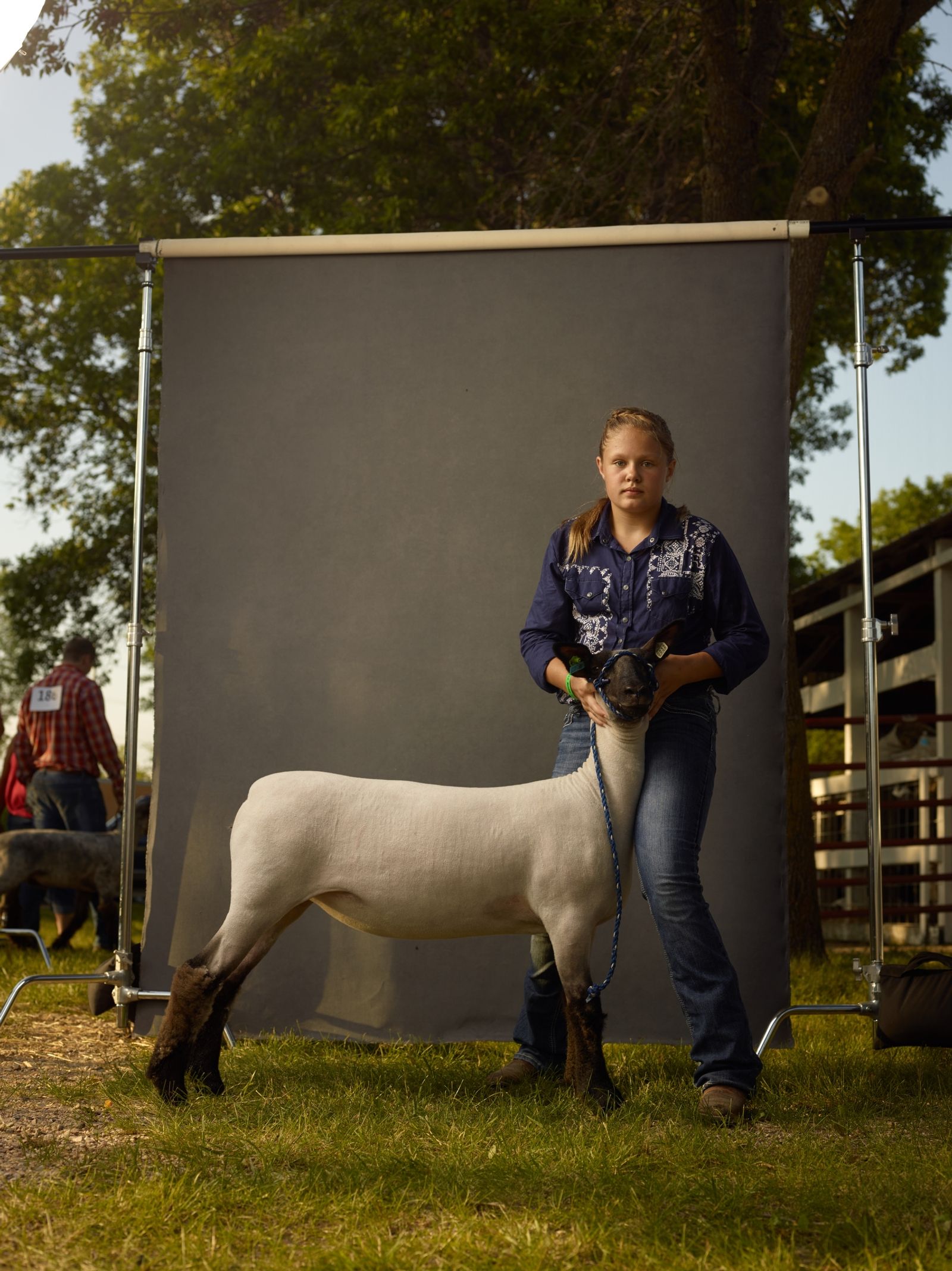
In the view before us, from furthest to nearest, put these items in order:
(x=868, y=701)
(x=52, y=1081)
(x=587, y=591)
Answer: (x=868, y=701)
(x=52, y=1081)
(x=587, y=591)

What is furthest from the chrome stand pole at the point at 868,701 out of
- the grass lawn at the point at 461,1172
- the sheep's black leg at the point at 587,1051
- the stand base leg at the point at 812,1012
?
the sheep's black leg at the point at 587,1051

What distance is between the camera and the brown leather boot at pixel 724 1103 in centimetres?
335

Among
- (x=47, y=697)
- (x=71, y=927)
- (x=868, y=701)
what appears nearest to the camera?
(x=868, y=701)

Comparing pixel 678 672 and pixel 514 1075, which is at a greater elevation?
pixel 678 672

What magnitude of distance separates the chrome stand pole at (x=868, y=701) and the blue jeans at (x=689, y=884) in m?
0.77

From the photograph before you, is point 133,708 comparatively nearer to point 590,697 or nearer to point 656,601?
point 590,697

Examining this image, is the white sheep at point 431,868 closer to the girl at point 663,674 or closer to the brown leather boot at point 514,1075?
the girl at point 663,674

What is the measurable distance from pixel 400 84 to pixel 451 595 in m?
6.82

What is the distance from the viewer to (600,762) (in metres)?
3.56

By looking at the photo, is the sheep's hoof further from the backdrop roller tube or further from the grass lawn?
the backdrop roller tube

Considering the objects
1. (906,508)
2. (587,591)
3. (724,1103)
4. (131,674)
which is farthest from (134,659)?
(906,508)

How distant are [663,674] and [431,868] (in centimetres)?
88

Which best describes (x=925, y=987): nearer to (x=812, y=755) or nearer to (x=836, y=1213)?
(x=836, y=1213)

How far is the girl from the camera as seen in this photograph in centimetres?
348
